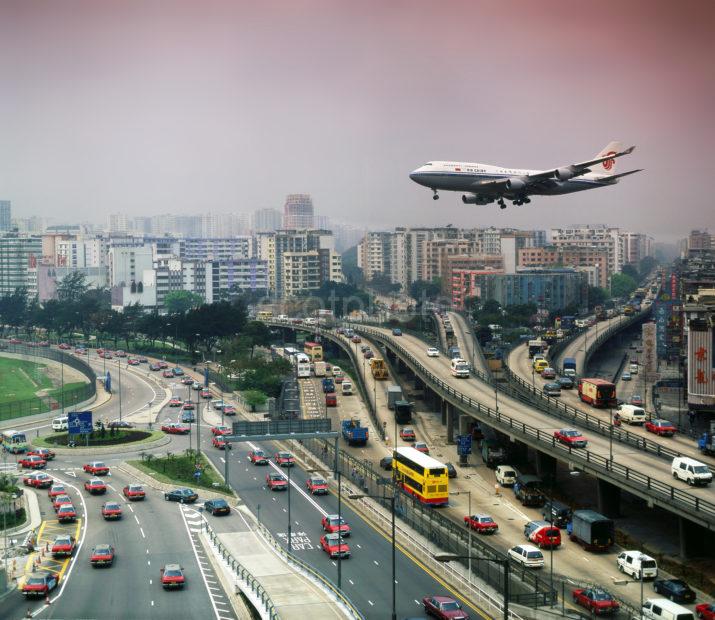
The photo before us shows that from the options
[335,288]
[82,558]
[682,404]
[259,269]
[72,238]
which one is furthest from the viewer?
[72,238]

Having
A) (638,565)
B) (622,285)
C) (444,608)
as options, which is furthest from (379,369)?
(622,285)

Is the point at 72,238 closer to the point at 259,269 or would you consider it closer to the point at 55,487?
the point at 259,269

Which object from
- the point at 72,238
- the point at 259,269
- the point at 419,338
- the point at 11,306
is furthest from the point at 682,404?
the point at 72,238

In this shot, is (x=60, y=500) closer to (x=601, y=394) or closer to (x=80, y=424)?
(x=80, y=424)

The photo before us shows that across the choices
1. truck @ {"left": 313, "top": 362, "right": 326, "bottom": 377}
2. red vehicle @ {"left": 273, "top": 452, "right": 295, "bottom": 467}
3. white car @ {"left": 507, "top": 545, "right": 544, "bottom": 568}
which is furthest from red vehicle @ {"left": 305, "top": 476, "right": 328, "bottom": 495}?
truck @ {"left": 313, "top": 362, "right": 326, "bottom": 377}

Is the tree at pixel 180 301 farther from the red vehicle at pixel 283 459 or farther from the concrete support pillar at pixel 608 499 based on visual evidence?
the concrete support pillar at pixel 608 499

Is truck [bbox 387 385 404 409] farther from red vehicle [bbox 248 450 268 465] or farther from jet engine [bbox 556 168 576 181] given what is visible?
jet engine [bbox 556 168 576 181]
